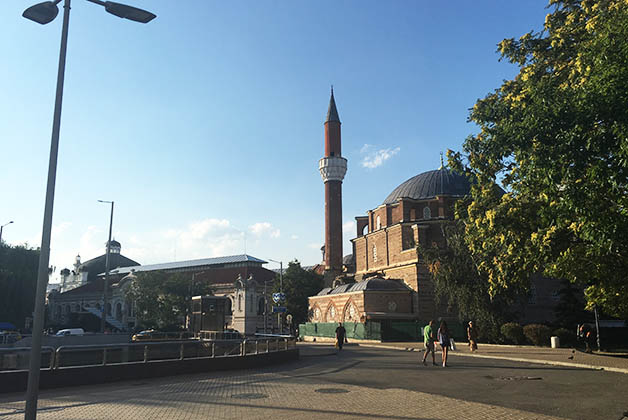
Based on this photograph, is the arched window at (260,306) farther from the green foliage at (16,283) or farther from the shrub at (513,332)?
the shrub at (513,332)

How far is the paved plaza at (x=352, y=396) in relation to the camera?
9.51 m

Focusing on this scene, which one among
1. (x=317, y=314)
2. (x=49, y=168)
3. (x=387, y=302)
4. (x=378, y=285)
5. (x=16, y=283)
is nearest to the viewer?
(x=49, y=168)

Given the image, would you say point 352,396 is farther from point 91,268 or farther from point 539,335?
point 91,268

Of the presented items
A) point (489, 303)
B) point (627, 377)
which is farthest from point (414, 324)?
point (627, 377)

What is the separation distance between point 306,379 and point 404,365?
5.55 meters

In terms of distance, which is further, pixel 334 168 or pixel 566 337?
pixel 334 168

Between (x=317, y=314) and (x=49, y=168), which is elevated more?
(x=49, y=168)

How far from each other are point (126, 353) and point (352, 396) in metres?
7.09

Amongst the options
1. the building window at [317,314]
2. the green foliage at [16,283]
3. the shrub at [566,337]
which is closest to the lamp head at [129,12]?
the shrub at [566,337]

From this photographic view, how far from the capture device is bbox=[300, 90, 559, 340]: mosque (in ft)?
143

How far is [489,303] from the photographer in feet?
112

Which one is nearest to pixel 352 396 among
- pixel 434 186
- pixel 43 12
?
pixel 43 12

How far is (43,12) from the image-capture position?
7.89m

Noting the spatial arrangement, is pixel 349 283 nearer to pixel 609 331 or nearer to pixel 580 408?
pixel 609 331
